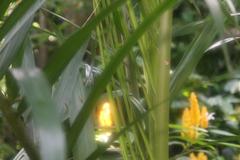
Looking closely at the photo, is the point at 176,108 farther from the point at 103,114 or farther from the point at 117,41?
the point at 117,41

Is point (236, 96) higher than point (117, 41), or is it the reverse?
point (117, 41)

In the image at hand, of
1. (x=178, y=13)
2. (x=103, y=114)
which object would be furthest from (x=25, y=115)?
(x=178, y=13)

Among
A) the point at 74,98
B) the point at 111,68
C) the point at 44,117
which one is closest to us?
the point at 44,117

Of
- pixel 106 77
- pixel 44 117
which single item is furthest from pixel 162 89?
pixel 44 117

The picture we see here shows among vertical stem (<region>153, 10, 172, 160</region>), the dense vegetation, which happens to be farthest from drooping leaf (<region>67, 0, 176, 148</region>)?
vertical stem (<region>153, 10, 172, 160</region>)

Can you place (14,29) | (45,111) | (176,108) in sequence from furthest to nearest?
(176,108)
(14,29)
(45,111)

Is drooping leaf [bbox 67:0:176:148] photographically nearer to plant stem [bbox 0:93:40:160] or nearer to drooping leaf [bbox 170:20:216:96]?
plant stem [bbox 0:93:40:160]

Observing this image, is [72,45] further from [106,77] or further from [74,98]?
[74,98]

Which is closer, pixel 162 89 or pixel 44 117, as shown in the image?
pixel 44 117
